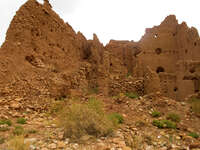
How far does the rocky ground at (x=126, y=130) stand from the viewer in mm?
5051

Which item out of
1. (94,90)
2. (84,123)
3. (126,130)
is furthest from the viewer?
(94,90)

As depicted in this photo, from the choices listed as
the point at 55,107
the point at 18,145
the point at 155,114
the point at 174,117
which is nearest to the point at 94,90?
the point at 55,107

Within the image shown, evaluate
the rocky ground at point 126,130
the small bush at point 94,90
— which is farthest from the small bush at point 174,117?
the small bush at point 94,90

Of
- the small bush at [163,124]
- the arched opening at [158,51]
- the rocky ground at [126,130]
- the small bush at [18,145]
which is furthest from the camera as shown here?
the arched opening at [158,51]

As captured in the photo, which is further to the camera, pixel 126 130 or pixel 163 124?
pixel 163 124

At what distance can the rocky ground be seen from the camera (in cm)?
505

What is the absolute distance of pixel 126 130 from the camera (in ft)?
20.3

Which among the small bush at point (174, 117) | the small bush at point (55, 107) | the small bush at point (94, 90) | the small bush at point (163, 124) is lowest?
the small bush at point (163, 124)

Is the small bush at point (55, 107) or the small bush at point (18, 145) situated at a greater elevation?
the small bush at point (55, 107)

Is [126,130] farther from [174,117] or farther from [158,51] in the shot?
[158,51]

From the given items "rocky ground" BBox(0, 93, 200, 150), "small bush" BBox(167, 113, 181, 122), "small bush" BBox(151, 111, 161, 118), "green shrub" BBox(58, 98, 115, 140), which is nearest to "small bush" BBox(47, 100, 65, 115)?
"rocky ground" BBox(0, 93, 200, 150)

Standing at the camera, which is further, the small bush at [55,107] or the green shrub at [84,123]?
the small bush at [55,107]

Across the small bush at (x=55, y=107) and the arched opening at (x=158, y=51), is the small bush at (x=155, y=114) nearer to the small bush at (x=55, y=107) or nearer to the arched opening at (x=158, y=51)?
the small bush at (x=55, y=107)

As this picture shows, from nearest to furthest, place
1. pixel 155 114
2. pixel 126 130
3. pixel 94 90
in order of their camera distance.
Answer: pixel 126 130 < pixel 155 114 < pixel 94 90
